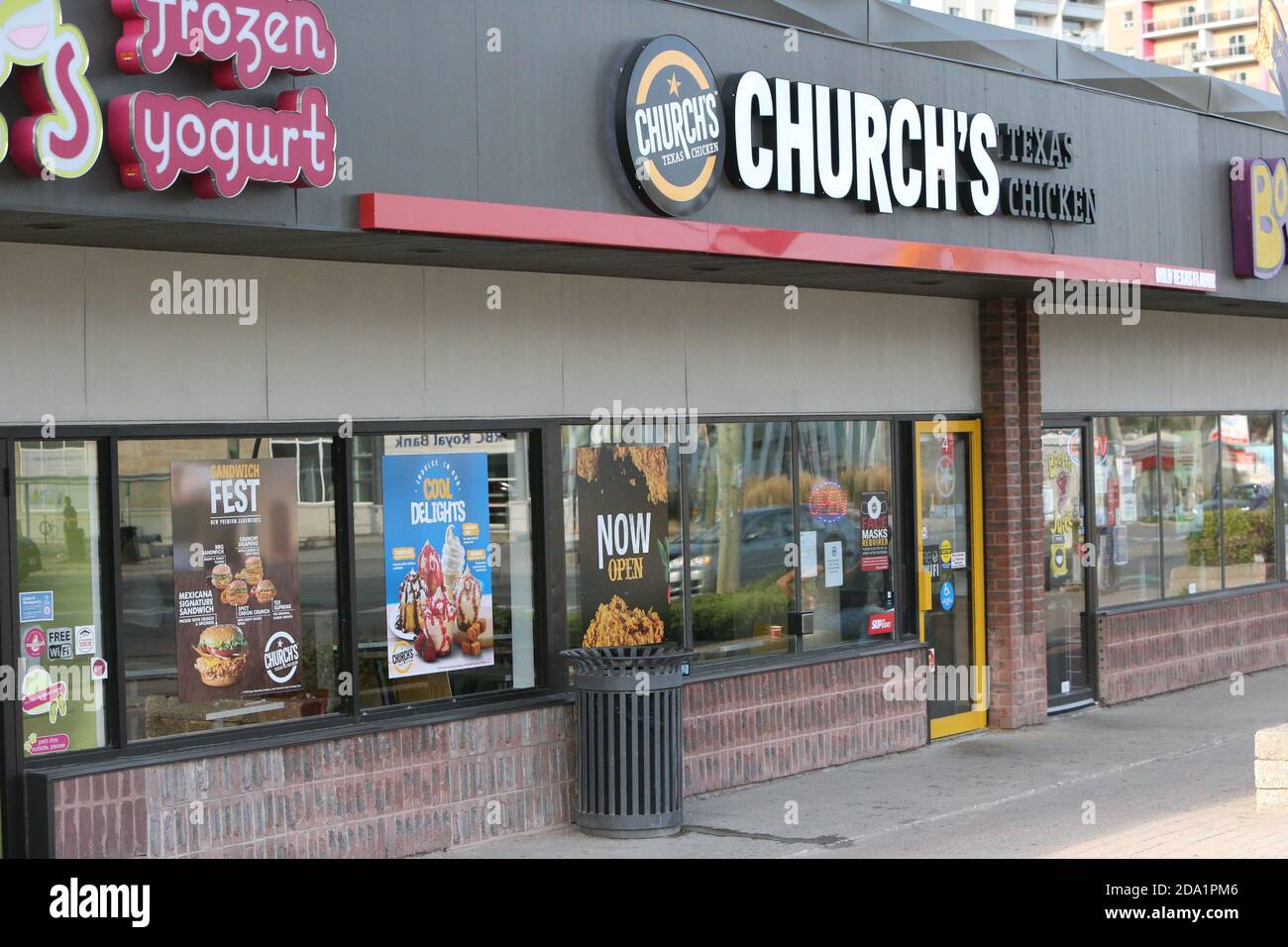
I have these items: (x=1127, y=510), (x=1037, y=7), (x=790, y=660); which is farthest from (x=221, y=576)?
(x=1037, y=7)

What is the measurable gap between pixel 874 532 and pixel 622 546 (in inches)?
108

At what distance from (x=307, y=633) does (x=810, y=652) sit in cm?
421

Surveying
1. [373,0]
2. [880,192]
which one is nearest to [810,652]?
[880,192]

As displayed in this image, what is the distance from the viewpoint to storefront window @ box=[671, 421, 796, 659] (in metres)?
10.9

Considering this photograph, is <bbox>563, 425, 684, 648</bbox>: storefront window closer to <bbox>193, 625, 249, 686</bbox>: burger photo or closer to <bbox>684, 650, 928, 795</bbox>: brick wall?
<bbox>684, 650, 928, 795</bbox>: brick wall

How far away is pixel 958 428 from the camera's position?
12977mm

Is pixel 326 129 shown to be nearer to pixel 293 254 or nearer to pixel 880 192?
pixel 293 254

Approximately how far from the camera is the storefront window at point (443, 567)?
29.9 feet

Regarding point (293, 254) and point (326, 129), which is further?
point (293, 254)

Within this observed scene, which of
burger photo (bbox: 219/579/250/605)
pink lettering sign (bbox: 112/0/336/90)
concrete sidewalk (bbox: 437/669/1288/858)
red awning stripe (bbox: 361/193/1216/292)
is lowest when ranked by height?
concrete sidewalk (bbox: 437/669/1288/858)

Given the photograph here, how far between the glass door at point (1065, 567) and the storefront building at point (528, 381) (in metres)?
0.05

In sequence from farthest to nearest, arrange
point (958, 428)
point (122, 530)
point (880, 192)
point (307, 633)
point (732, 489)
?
point (958, 428) < point (732, 489) < point (880, 192) < point (307, 633) < point (122, 530)

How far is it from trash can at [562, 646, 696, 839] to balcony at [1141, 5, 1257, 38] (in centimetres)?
11683

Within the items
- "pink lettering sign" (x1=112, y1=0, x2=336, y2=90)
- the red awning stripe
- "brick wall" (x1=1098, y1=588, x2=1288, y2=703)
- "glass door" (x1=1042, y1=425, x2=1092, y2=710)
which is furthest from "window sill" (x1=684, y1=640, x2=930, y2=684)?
"pink lettering sign" (x1=112, y1=0, x2=336, y2=90)
